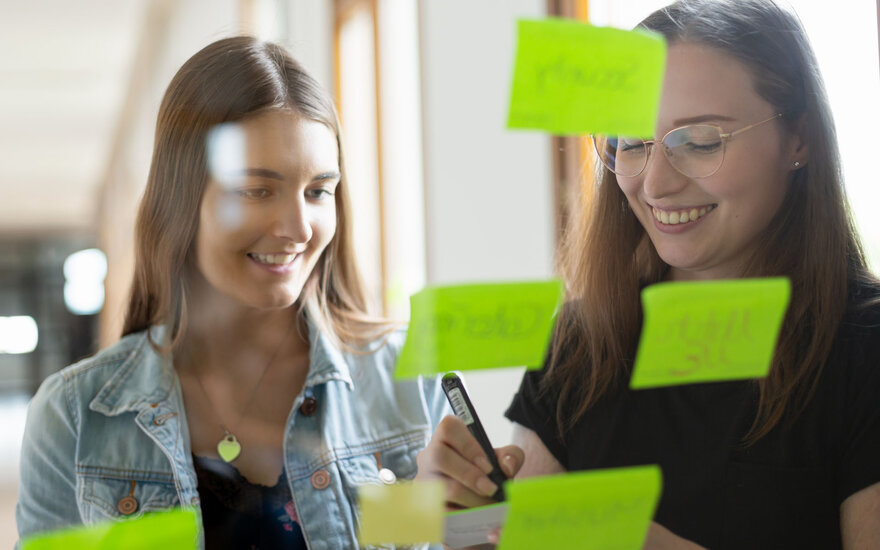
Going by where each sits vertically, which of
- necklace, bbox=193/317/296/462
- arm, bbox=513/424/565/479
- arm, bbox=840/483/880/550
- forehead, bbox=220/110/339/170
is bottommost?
arm, bbox=840/483/880/550

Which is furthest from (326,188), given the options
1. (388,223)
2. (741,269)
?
(741,269)

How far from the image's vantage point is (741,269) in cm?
54

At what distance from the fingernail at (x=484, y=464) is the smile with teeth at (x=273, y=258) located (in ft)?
0.54

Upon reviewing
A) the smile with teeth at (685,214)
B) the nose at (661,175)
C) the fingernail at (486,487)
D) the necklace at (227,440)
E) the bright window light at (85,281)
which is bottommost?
the fingernail at (486,487)

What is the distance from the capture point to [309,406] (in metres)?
0.55

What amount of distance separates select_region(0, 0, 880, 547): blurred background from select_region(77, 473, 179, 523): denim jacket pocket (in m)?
0.04

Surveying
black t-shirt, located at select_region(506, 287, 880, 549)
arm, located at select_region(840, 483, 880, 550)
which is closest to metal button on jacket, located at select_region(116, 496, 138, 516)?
black t-shirt, located at select_region(506, 287, 880, 549)

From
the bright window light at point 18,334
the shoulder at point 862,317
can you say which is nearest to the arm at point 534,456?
the shoulder at point 862,317

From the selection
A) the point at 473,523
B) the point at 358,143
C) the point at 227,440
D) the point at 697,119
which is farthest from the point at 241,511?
the point at 697,119

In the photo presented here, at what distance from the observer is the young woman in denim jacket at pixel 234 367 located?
0.48 m

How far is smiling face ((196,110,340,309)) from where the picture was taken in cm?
46

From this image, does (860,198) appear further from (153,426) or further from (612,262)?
(153,426)

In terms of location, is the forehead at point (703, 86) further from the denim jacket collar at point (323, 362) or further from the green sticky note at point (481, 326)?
the denim jacket collar at point (323, 362)

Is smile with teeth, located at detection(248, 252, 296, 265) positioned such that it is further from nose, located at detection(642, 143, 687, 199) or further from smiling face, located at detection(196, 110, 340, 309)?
nose, located at detection(642, 143, 687, 199)
